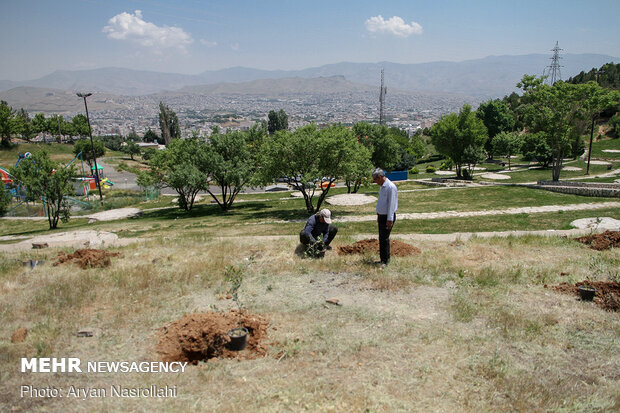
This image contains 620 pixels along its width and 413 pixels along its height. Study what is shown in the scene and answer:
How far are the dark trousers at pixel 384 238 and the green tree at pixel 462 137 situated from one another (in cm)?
3433

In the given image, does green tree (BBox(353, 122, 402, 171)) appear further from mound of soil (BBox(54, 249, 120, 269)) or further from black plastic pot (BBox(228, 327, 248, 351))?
black plastic pot (BBox(228, 327, 248, 351))

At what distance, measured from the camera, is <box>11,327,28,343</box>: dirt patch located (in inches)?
218

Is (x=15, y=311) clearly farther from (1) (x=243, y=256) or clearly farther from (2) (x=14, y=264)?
(1) (x=243, y=256)

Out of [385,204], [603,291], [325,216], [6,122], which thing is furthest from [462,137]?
[6,122]

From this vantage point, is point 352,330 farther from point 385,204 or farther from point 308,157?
point 308,157

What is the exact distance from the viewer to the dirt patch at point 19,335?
5.53m

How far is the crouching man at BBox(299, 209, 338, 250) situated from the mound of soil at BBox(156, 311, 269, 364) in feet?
11.6

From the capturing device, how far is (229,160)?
2508 cm

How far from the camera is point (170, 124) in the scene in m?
108

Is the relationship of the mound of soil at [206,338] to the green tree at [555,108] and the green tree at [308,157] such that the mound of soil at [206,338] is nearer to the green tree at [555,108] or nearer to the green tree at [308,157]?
the green tree at [308,157]

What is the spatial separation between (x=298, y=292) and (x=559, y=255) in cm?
694

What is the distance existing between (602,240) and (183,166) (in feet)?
71.1

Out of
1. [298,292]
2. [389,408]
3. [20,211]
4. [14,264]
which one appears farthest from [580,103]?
[20,211]

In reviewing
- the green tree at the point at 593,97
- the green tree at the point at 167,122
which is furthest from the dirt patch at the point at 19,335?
the green tree at the point at 167,122
